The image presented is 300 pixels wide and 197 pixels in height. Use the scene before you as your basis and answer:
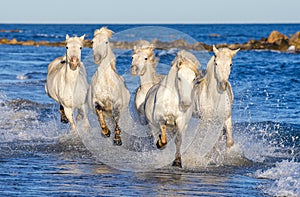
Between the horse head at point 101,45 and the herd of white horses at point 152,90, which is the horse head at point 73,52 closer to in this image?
the herd of white horses at point 152,90

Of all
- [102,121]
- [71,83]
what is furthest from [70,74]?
[102,121]

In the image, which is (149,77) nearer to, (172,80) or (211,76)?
(211,76)

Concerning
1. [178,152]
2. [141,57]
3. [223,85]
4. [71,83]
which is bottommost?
[178,152]

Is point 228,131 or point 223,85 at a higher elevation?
point 223,85

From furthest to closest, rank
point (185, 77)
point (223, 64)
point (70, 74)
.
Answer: point (70, 74), point (223, 64), point (185, 77)

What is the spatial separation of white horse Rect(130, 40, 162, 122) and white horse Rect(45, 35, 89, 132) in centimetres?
94

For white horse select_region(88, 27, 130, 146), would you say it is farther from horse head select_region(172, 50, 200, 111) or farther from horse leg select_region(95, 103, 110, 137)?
horse head select_region(172, 50, 200, 111)

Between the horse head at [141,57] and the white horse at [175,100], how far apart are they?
0.47m

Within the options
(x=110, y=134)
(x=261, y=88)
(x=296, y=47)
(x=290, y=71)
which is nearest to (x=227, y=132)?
(x=110, y=134)

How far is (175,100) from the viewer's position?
9953mm

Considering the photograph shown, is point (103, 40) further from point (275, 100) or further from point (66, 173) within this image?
point (275, 100)

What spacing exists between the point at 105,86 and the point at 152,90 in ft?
3.35

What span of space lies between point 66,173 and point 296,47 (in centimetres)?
4094

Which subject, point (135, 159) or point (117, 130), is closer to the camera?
point (135, 159)
